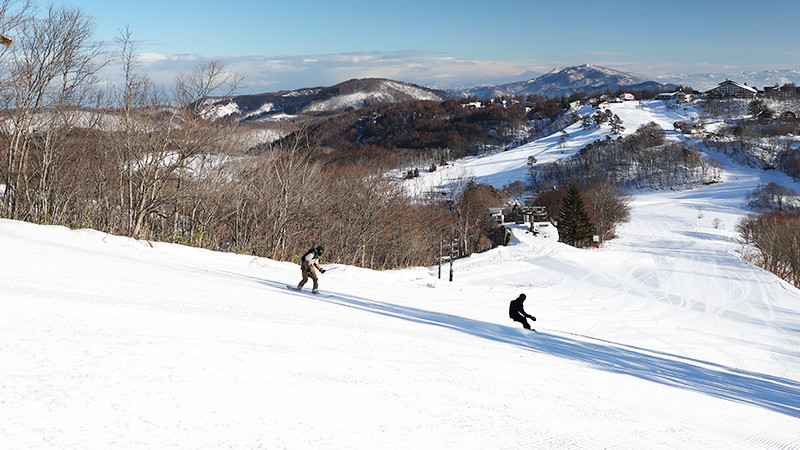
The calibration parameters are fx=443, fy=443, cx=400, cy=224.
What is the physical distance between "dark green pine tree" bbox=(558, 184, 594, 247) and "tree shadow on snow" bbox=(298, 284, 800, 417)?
40891mm

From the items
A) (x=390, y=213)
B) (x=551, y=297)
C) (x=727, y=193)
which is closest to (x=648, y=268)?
(x=551, y=297)

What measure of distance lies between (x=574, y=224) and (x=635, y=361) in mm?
44494

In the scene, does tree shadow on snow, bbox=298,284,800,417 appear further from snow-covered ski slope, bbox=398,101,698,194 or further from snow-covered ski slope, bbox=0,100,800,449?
snow-covered ski slope, bbox=398,101,698,194

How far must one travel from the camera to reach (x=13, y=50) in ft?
57.2

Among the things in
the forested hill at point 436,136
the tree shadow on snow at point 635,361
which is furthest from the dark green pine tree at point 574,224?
the forested hill at point 436,136

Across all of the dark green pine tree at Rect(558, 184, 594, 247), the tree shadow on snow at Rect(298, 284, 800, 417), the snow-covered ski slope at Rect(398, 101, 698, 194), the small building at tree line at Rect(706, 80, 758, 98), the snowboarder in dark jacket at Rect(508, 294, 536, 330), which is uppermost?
the small building at tree line at Rect(706, 80, 758, 98)

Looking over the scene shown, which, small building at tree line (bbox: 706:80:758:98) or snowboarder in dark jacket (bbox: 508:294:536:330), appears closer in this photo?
snowboarder in dark jacket (bbox: 508:294:536:330)

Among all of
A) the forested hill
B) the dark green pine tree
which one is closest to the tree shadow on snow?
the dark green pine tree

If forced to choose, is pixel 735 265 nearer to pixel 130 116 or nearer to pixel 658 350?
pixel 658 350

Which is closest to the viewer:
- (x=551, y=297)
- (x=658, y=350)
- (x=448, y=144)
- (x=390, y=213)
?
(x=658, y=350)

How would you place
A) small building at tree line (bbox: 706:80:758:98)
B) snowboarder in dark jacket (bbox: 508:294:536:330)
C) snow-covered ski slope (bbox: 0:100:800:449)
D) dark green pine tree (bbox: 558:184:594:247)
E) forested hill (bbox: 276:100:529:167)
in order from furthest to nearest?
forested hill (bbox: 276:100:529:167), small building at tree line (bbox: 706:80:758:98), dark green pine tree (bbox: 558:184:594:247), snowboarder in dark jacket (bbox: 508:294:536:330), snow-covered ski slope (bbox: 0:100:800:449)

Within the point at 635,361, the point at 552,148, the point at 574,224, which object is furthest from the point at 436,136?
the point at 635,361

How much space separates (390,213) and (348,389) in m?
30.2

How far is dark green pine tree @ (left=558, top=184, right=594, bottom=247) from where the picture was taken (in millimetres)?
53344
